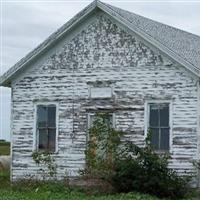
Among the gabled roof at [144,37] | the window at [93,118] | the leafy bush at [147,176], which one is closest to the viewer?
the leafy bush at [147,176]

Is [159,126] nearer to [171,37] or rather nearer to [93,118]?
[93,118]

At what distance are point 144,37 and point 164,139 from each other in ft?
10.4

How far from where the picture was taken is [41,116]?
73.1 feet

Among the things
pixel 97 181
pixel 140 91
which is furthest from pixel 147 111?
pixel 97 181

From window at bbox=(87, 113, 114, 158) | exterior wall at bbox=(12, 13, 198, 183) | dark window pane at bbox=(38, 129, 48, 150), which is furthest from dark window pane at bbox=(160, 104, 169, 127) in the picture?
dark window pane at bbox=(38, 129, 48, 150)

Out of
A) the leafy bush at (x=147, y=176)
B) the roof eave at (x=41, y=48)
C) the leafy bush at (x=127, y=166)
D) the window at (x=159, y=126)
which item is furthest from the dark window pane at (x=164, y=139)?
the roof eave at (x=41, y=48)

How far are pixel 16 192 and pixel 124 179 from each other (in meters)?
3.24

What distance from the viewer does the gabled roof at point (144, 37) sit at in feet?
65.6

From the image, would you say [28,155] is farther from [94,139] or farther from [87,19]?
[87,19]

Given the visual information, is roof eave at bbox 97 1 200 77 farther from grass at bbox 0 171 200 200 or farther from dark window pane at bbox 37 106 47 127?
dark window pane at bbox 37 106 47 127

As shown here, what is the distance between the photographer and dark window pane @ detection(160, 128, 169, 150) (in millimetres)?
20328

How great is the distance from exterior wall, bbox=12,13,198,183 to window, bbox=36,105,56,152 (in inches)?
9.5

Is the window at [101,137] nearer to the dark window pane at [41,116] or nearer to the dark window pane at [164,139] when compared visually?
the dark window pane at [164,139]

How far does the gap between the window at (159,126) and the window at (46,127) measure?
3448mm
